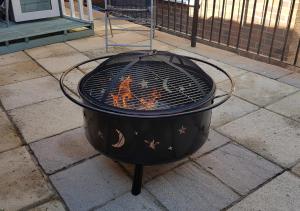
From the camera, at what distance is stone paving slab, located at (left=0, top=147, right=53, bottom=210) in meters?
1.89

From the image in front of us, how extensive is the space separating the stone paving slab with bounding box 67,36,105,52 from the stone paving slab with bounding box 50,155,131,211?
276 cm

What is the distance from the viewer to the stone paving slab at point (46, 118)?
2574mm

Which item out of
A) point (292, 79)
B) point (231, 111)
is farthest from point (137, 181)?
point (292, 79)

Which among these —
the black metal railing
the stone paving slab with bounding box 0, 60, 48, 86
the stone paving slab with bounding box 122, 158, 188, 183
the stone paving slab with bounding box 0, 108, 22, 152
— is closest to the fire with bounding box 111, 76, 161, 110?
the stone paving slab with bounding box 122, 158, 188, 183

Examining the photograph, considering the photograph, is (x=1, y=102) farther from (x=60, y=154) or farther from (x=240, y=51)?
(x=240, y=51)

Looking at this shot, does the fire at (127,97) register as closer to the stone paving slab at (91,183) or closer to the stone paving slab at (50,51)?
the stone paving slab at (91,183)

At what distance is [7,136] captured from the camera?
2514 mm

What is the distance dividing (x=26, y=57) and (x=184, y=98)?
3160 mm

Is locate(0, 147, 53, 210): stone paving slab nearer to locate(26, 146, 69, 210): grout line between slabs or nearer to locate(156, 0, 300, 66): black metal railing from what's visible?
locate(26, 146, 69, 210): grout line between slabs

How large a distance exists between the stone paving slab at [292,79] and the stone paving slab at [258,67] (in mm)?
70

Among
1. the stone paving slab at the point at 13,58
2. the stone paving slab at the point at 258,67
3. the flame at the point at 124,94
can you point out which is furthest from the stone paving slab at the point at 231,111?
the stone paving slab at the point at 13,58

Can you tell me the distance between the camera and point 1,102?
3057mm

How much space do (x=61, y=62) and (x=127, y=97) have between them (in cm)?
252

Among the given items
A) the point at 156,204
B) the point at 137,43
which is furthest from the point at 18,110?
the point at 137,43
